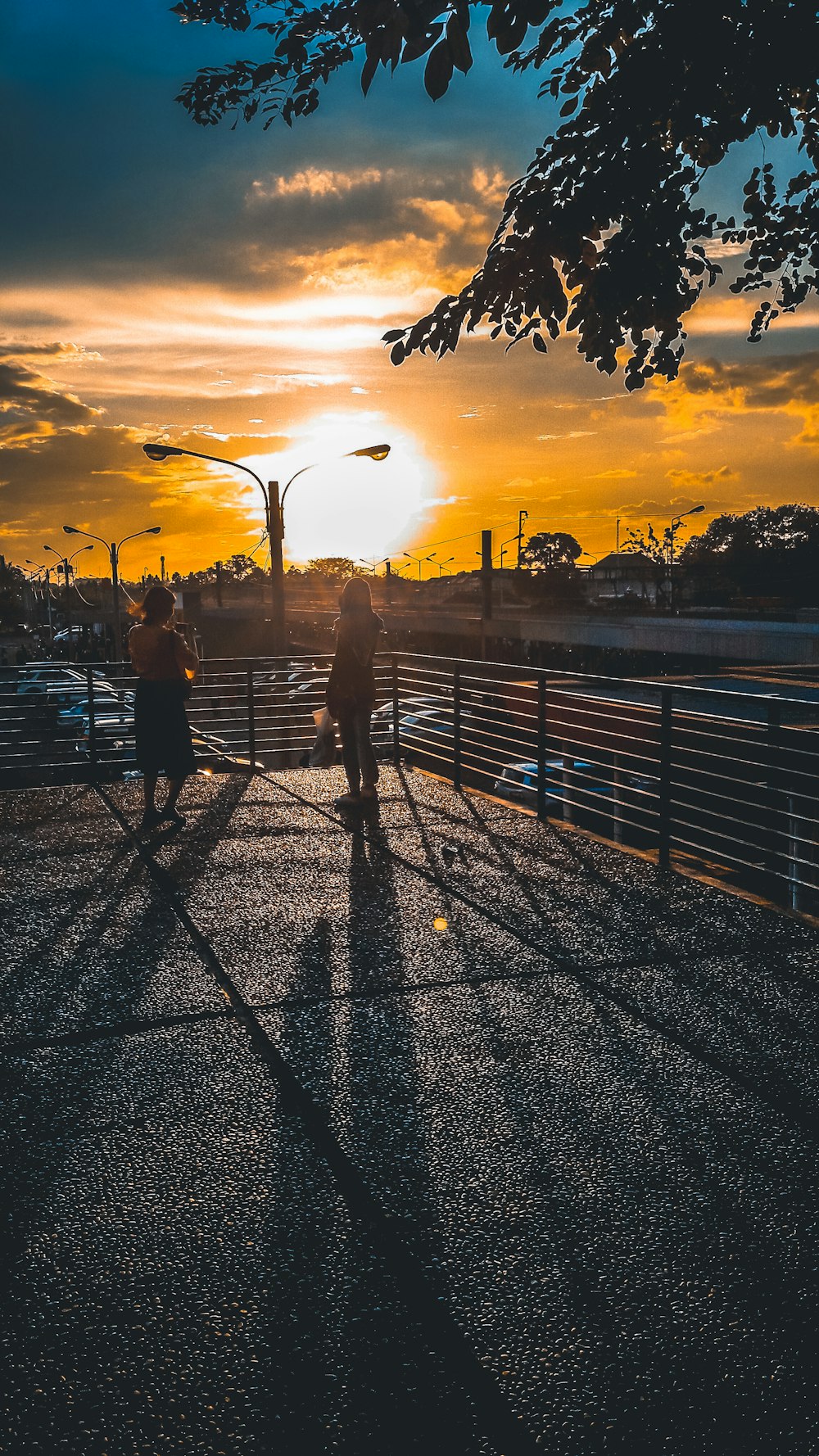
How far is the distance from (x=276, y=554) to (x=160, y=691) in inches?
483

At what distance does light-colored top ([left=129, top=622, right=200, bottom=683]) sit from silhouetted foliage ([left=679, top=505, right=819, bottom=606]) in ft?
204

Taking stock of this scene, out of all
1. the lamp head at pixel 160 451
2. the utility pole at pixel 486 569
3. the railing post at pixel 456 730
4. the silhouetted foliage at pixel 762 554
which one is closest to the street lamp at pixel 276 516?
the lamp head at pixel 160 451

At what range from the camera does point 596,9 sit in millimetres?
5984

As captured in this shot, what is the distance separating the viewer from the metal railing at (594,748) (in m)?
6.51

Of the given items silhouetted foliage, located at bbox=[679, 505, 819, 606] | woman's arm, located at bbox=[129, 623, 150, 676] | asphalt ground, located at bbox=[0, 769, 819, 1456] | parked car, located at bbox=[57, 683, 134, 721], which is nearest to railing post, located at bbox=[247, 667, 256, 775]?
parked car, located at bbox=[57, 683, 134, 721]

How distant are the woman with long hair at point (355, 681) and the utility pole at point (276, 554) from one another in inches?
450

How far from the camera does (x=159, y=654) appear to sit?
8414 millimetres

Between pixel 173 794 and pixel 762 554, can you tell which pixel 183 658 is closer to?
pixel 173 794

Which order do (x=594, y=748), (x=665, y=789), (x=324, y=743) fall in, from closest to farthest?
1. (x=665, y=789)
2. (x=594, y=748)
3. (x=324, y=743)

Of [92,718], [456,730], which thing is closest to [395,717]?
[456,730]

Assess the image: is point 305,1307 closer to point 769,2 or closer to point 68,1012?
point 68,1012

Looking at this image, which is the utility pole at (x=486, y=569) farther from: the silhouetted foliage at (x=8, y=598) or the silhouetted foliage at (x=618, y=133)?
the silhouetted foliage at (x=8, y=598)

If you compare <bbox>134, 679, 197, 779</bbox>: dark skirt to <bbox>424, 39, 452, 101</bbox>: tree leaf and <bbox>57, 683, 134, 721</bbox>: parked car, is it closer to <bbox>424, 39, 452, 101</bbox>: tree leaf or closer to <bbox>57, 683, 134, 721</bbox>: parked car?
<bbox>57, 683, 134, 721</bbox>: parked car

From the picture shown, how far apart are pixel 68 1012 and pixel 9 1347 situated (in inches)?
88.2
